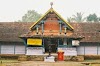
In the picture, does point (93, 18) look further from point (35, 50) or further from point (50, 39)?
point (35, 50)

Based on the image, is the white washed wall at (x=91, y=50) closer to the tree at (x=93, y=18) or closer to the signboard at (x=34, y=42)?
the signboard at (x=34, y=42)

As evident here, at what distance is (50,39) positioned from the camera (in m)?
39.4

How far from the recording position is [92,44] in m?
41.4

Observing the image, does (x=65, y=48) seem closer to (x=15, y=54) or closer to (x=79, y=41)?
(x=79, y=41)

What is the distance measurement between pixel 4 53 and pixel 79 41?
1103cm

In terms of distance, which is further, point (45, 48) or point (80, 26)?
point (80, 26)

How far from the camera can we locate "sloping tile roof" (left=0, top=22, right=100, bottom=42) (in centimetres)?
4147

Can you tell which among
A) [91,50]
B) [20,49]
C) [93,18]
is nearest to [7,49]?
[20,49]

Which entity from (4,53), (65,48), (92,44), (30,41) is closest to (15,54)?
(4,53)

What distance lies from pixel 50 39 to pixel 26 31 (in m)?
5.90

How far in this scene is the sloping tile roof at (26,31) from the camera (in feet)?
136

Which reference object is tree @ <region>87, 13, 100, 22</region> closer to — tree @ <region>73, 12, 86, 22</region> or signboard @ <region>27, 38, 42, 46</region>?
tree @ <region>73, 12, 86, 22</region>

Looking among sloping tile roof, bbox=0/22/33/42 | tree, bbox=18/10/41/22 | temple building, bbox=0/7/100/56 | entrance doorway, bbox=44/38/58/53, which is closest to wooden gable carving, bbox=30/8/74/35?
temple building, bbox=0/7/100/56

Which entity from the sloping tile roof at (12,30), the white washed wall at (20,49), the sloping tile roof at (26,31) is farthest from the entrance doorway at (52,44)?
the sloping tile roof at (12,30)
